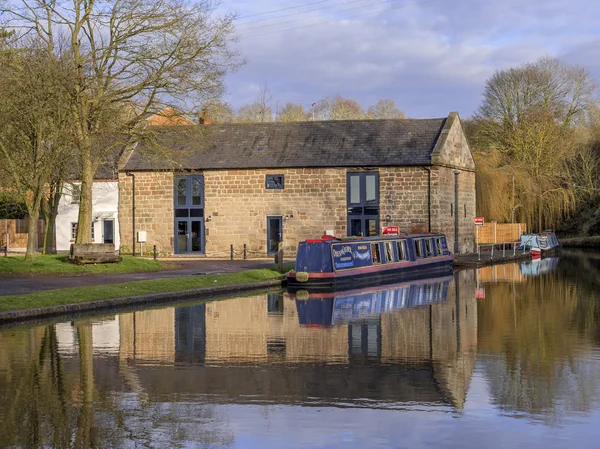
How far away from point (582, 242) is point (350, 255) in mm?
43673

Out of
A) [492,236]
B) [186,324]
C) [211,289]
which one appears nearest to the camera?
[186,324]

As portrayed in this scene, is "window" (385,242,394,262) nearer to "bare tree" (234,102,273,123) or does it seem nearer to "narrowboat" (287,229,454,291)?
"narrowboat" (287,229,454,291)

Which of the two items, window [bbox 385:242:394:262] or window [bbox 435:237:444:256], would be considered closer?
window [bbox 385:242:394:262]

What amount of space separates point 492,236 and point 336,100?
42.8 meters

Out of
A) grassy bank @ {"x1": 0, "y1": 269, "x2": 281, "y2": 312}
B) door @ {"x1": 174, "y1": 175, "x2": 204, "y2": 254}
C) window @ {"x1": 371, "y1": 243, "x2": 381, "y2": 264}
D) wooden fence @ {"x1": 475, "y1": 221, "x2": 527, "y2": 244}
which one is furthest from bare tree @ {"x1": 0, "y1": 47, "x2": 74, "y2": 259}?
wooden fence @ {"x1": 475, "y1": 221, "x2": 527, "y2": 244}

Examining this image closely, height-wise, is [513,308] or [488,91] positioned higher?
[488,91]

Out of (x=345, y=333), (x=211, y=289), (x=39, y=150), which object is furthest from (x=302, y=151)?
(x=345, y=333)

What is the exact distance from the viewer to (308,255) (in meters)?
31.5

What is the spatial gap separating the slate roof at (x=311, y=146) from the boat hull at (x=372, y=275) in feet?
28.6

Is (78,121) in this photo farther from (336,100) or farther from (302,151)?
(336,100)

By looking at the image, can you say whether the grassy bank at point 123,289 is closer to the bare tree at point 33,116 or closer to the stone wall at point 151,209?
the bare tree at point 33,116

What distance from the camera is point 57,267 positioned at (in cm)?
3350

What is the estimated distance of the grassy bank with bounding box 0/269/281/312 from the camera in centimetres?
2177

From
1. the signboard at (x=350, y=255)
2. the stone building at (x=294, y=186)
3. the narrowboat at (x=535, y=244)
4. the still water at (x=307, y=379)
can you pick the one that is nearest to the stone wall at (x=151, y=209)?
the stone building at (x=294, y=186)
